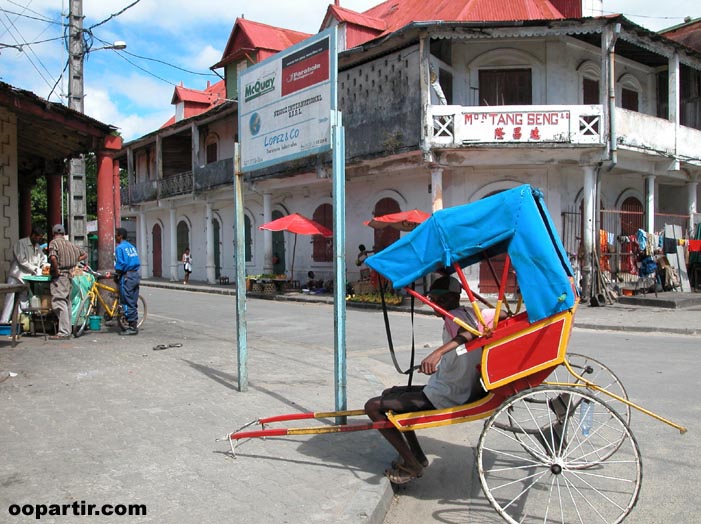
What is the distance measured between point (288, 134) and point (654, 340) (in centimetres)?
834

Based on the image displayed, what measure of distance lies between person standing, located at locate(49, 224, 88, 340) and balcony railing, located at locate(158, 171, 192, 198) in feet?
61.8

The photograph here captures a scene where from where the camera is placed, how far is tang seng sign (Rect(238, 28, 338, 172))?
5125 mm

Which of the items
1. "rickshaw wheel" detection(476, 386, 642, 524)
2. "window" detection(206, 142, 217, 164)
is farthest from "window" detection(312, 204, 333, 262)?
"rickshaw wheel" detection(476, 386, 642, 524)

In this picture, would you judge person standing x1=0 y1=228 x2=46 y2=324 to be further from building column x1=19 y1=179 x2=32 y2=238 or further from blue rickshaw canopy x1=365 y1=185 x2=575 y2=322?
blue rickshaw canopy x1=365 y1=185 x2=575 y2=322

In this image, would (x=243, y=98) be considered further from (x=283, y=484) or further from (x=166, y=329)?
(x=166, y=329)

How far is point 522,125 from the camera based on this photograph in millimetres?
15539

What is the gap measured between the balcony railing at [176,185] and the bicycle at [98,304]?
17199 mm

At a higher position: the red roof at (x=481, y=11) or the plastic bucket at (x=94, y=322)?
the red roof at (x=481, y=11)

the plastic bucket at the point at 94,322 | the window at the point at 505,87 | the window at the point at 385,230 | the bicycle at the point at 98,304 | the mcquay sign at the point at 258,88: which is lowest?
the plastic bucket at the point at 94,322

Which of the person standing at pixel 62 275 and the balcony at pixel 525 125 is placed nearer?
the person standing at pixel 62 275

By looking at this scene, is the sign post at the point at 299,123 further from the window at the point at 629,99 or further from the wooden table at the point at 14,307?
the window at the point at 629,99

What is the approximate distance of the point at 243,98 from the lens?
21.0ft

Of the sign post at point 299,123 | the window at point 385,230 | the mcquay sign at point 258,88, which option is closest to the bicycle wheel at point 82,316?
the sign post at point 299,123

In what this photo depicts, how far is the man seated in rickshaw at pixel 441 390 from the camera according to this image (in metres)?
3.77
